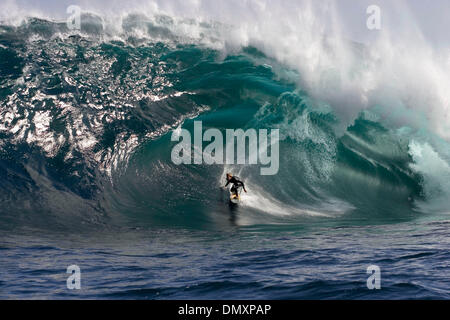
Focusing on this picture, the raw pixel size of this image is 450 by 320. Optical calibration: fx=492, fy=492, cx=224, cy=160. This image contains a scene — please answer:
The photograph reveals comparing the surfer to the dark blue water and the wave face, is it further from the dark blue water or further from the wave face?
the dark blue water

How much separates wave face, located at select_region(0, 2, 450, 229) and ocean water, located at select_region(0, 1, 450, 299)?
0.06 metres

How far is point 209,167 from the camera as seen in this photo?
14805 mm

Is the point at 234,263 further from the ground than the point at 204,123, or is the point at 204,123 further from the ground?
the point at 204,123

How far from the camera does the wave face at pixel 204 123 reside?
43.3 ft

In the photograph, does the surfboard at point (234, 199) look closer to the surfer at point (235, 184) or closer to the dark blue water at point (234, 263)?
the surfer at point (235, 184)

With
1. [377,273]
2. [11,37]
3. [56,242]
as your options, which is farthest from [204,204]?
[11,37]

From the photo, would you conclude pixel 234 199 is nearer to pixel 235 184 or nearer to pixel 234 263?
pixel 235 184

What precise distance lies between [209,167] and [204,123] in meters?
2.43

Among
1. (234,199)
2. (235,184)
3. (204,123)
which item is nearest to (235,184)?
(235,184)

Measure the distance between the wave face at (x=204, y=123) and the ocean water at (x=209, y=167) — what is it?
0.20 feet

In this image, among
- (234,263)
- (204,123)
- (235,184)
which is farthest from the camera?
(204,123)

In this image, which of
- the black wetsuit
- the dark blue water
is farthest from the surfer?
the dark blue water

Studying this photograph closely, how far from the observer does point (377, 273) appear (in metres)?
6.78

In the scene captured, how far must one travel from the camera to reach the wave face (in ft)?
43.3
